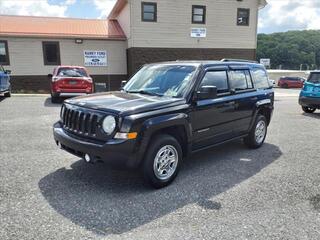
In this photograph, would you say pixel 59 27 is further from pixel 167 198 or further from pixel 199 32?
pixel 167 198

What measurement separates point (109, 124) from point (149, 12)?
17560 mm

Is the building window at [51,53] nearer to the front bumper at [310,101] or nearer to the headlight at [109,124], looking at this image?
the front bumper at [310,101]

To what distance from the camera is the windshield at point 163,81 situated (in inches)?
202

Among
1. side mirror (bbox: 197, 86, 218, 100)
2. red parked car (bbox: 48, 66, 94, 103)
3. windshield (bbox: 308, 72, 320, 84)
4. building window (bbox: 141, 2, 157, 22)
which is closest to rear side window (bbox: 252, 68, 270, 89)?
side mirror (bbox: 197, 86, 218, 100)

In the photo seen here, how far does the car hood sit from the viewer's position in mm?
4238

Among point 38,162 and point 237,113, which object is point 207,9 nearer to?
point 237,113

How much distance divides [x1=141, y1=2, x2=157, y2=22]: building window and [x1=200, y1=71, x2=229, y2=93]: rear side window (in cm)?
1548

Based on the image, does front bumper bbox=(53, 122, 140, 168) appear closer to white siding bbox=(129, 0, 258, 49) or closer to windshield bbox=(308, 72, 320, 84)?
windshield bbox=(308, 72, 320, 84)

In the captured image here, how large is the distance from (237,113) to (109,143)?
9.60 feet

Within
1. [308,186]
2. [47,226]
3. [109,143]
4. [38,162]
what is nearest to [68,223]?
[47,226]

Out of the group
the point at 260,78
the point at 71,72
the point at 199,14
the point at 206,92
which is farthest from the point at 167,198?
the point at 199,14

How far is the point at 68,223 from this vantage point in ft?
11.5

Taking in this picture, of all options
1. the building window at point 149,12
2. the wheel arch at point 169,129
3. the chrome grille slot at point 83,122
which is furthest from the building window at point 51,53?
the wheel arch at point 169,129

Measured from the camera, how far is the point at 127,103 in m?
4.48
